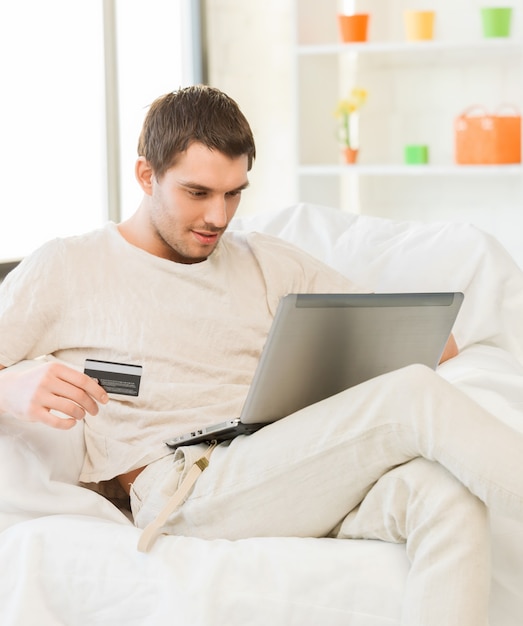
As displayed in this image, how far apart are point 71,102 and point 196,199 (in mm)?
1610

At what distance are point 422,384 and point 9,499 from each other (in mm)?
609

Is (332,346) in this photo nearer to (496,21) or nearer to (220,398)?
(220,398)

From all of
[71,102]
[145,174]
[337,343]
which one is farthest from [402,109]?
[337,343]

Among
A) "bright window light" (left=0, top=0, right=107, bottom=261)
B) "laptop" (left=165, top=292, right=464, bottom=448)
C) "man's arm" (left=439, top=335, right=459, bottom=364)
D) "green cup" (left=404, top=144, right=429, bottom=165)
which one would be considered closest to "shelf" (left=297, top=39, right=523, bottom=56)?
"green cup" (left=404, top=144, right=429, bottom=165)

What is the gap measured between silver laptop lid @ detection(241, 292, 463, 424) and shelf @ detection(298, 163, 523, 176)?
1.95m

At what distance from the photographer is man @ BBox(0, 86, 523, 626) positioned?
4.09 feet

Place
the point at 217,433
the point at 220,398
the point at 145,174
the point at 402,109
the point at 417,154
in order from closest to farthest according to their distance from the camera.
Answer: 1. the point at 217,433
2. the point at 220,398
3. the point at 145,174
4. the point at 417,154
5. the point at 402,109

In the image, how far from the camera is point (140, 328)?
1694 millimetres

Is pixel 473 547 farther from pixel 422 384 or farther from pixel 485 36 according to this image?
pixel 485 36

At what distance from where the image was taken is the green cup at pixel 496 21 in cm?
334

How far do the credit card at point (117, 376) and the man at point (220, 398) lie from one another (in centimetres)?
2

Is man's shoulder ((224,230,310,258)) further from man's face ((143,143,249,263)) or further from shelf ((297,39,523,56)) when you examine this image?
shelf ((297,39,523,56))

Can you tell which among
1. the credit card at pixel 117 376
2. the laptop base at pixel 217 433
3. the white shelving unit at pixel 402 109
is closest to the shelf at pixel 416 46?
the white shelving unit at pixel 402 109

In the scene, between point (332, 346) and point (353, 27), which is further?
point (353, 27)
